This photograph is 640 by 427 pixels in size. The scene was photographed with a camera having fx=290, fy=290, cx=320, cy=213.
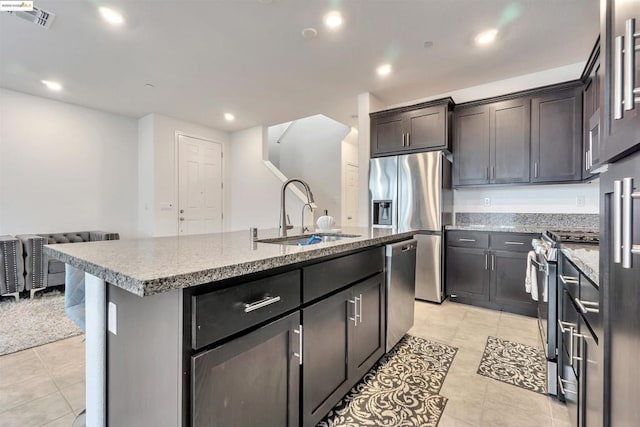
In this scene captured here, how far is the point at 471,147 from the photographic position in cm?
343

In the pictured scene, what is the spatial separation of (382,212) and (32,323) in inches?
150

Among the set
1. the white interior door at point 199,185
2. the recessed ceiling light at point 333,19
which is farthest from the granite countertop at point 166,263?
the white interior door at point 199,185

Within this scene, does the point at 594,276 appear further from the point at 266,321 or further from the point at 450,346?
the point at 450,346

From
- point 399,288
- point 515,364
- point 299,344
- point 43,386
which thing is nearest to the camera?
point 299,344

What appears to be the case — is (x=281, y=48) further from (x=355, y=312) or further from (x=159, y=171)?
(x=159, y=171)

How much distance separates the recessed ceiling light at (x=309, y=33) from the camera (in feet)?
8.49

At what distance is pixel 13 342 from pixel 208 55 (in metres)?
3.08

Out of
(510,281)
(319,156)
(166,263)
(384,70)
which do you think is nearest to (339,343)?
(166,263)

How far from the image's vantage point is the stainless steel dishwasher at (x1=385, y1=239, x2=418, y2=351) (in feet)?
6.70

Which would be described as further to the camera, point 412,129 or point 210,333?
point 412,129

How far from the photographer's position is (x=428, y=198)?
11.1 ft

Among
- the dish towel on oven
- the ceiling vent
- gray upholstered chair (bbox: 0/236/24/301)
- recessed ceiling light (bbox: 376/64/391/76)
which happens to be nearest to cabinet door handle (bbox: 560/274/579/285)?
the dish towel on oven

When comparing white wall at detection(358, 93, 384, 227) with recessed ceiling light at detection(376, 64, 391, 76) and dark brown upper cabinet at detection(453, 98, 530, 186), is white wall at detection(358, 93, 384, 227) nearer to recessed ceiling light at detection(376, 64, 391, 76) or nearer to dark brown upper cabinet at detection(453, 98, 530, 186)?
recessed ceiling light at detection(376, 64, 391, 76)

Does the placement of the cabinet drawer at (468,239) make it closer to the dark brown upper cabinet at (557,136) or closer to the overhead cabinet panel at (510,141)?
the overhead cabinet panel at (510,141)
